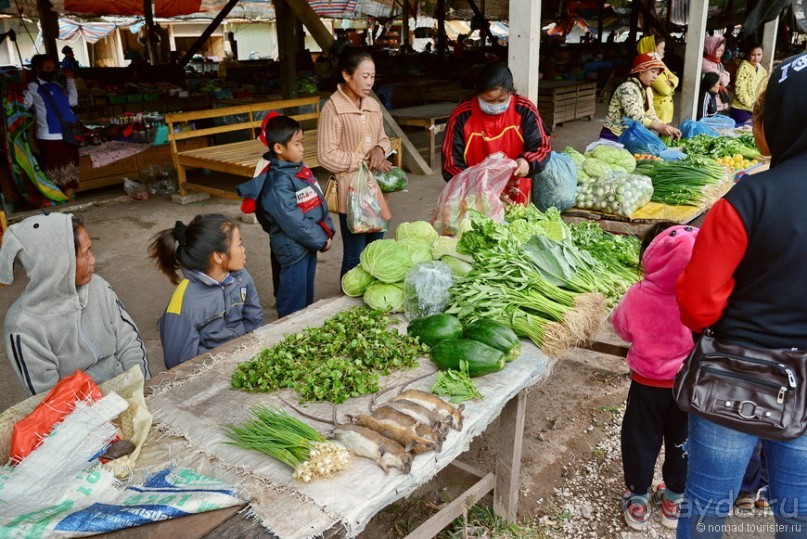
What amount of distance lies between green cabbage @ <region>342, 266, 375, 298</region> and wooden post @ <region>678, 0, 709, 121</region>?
20.6ft

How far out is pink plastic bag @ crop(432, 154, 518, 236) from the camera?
146 inches

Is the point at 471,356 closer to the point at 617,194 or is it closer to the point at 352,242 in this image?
the point at 352,242

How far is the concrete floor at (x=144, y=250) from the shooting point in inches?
191

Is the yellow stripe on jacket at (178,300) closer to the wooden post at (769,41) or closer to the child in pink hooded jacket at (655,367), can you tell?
the child in pink hooded jacket at (655,367)

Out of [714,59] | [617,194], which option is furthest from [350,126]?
[714,59]

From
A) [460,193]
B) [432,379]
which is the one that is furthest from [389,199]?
[432,379]

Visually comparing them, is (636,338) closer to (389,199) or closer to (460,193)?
(460,193)

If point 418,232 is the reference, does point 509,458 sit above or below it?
below

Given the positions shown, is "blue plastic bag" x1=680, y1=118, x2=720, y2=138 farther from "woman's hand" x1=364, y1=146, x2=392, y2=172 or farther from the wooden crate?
the wooden crate

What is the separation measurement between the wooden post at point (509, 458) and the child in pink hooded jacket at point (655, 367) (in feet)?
1.60

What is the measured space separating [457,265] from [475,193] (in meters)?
0.80

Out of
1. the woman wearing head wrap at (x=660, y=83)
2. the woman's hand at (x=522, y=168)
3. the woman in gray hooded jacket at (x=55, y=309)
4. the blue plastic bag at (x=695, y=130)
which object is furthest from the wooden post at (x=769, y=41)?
the woman in gray hooded jacket at (x=55, y=309)

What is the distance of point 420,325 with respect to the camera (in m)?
2.67

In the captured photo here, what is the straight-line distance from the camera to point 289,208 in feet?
12.1
